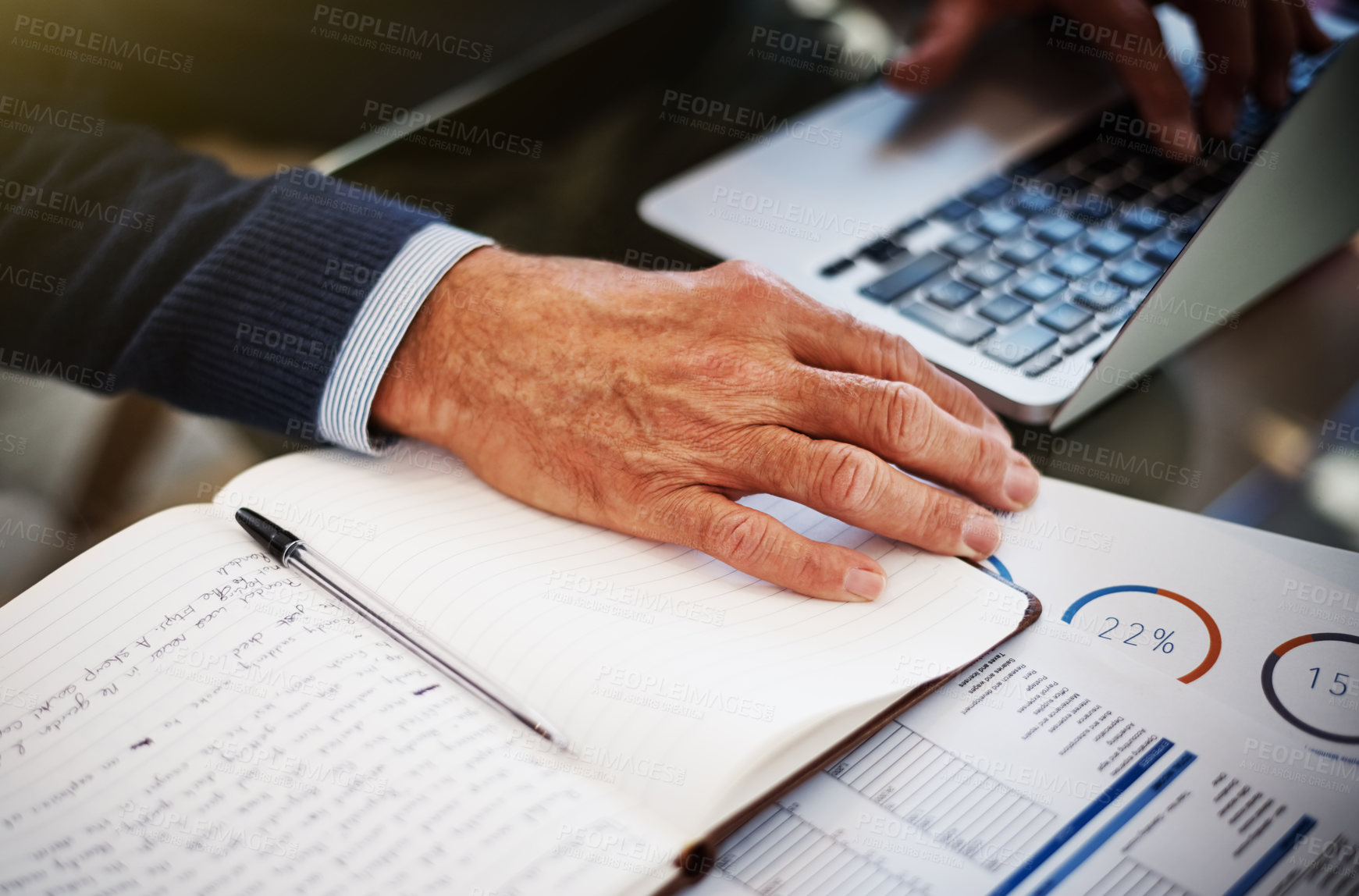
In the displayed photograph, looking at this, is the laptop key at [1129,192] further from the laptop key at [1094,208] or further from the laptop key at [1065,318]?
the laptop key at [1065,318]

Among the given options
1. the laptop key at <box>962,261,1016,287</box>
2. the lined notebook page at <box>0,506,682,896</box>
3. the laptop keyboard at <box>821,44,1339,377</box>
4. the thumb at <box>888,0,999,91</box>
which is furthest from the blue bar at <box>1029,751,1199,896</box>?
the thumb at <box>888,0,999,91</box>

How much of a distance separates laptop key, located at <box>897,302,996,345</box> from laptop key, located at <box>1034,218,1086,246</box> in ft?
0.55

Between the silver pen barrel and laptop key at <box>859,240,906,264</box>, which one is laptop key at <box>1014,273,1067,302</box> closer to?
laptop key at <box>859,240,906,264</box>

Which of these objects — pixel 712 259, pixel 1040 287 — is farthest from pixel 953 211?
pixel 712 259

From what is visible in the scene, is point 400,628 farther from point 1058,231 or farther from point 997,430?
point 1058,231

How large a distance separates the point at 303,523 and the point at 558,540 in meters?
0.20

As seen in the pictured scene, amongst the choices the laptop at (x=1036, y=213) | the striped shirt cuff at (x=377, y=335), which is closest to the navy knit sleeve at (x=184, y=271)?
the striped shirt cuff at (x=377, y=335)

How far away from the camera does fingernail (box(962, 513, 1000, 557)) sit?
0.76 meters

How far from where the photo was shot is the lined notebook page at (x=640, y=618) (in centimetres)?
61

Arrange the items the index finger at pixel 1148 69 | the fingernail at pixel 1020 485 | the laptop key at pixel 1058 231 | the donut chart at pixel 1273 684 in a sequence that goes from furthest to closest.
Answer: the index finger at pixel 1148 69 < the laptop key at pixel 1058 231 < the fingernail at pixel 1020 485 < the donut chart at pixel 1273 684

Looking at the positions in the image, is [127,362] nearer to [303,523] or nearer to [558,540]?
[303,523]

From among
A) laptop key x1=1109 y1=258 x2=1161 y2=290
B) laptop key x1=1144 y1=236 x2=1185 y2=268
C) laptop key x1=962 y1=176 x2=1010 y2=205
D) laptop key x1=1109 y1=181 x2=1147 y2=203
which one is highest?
laptop key x1=962 y1=176 x2=1010 y2=205

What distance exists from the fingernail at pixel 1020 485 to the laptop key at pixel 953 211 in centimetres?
35

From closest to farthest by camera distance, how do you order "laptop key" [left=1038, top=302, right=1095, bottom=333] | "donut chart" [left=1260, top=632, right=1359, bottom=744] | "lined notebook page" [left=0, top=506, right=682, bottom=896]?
"lined notebook page" [left=0, top=506, right=682, bottom=896]
"donut chart" [left=1260, top=632, right=1359, bottom=744]
"laptop key" [left=1038, top=302, right=1095, bottom=333]
